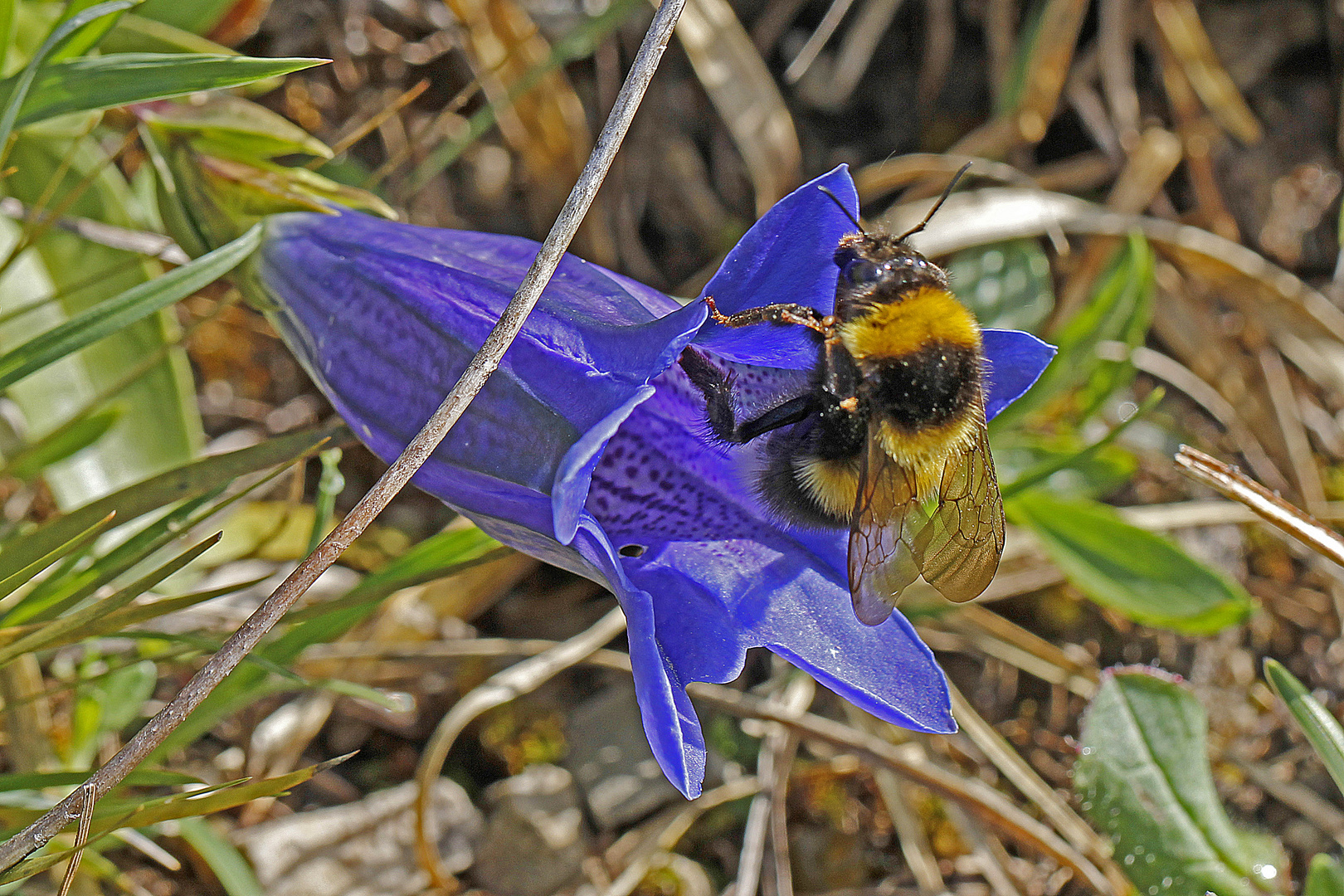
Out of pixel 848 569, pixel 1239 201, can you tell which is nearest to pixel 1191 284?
pixel 1239 201

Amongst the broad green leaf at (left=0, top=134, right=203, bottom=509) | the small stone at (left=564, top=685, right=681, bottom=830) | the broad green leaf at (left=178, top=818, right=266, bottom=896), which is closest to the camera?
the broad green leaf at (left=178, top=818, right=266, bottom=896)

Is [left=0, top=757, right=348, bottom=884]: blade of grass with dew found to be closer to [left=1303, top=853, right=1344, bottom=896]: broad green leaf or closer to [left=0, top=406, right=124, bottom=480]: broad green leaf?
[left=0, top=406, right=124, bottom=480]: broad green leaf

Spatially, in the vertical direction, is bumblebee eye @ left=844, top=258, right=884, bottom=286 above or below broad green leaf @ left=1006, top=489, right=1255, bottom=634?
above

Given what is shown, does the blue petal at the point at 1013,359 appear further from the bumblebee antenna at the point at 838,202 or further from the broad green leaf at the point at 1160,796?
the broad green leaf at the point at 1160,796

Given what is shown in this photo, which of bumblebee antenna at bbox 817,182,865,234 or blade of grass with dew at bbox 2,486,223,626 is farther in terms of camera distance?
blade of grass with dew at bbox 2,486,223,626

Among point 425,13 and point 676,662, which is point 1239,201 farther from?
point 676,662

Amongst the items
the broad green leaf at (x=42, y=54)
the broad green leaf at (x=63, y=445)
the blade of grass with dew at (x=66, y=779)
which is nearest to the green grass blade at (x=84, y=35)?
the broad green leaf at (x=42, y=54)

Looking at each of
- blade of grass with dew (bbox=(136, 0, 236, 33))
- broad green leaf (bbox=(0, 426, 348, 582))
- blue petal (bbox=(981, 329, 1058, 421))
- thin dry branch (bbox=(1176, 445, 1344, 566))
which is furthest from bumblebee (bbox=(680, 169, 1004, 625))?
blade of grass with dew (bbox=(136, 0, 236, 33))
